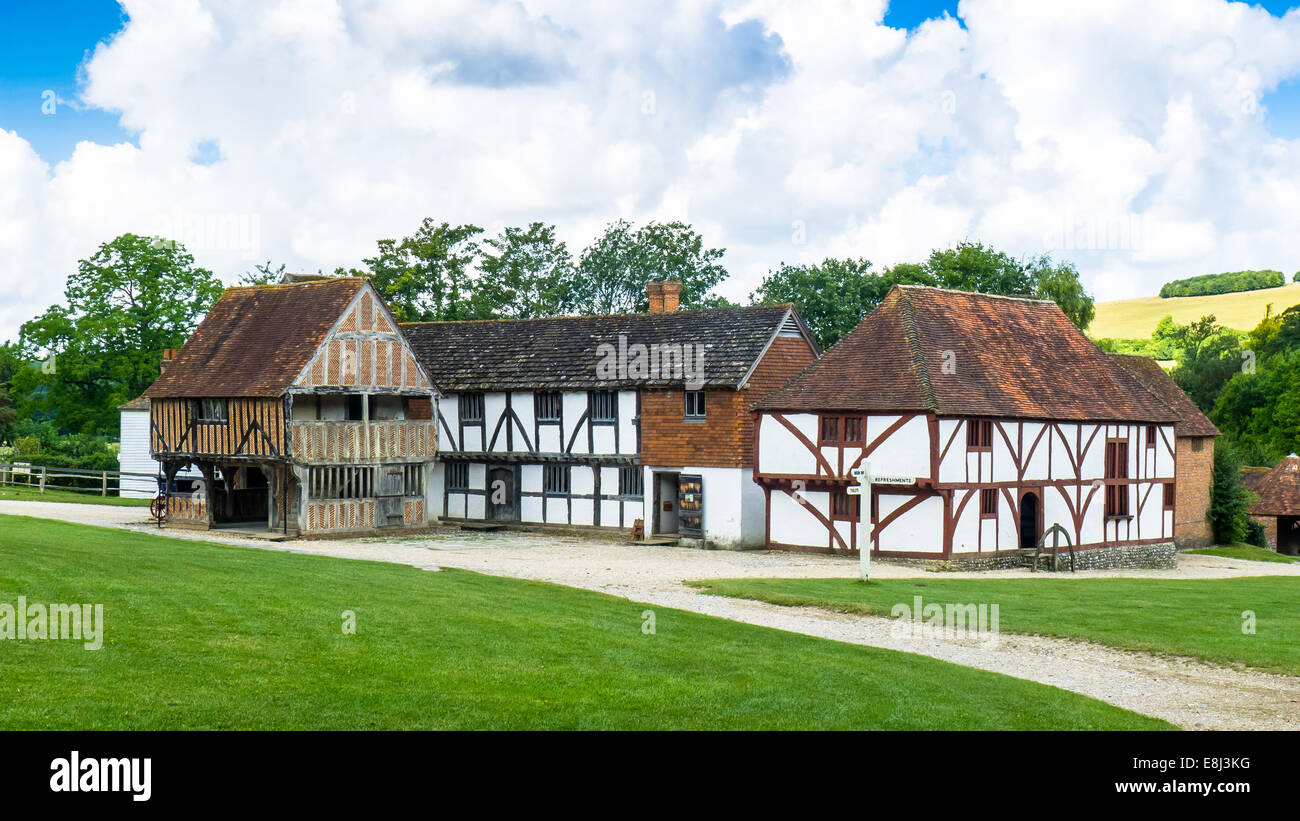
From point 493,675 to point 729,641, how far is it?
4481mm

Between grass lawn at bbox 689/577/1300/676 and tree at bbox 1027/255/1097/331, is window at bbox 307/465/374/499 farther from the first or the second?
tree at bbox 1027/255/1097/331

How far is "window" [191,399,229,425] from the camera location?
34.7 metres

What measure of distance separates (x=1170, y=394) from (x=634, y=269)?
27.7 meters

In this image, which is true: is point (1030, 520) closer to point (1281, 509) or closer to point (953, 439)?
point (953, 439)

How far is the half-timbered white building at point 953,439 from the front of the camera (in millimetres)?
30562

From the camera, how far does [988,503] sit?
103 feet

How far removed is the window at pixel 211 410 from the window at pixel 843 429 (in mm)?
16537

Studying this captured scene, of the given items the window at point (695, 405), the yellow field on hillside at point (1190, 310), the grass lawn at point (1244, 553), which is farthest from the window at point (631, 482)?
the yellow field on hillside at point (1190, 310)

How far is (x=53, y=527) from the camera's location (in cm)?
2555

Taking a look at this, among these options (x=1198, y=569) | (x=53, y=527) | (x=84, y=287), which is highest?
(x=84, y=287)
